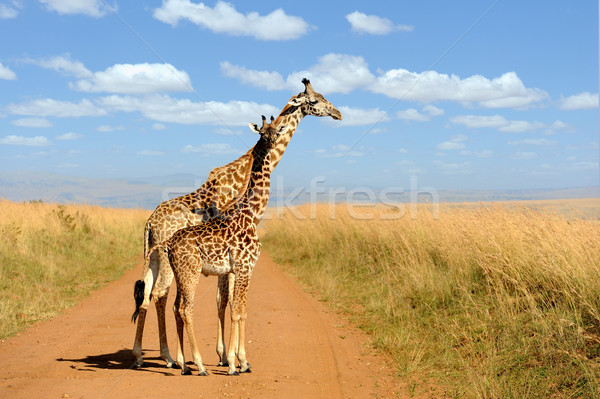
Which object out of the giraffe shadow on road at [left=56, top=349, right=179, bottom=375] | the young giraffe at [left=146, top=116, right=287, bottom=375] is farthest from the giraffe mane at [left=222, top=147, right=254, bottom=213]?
the giraffe shadow on road at [left=56, top=349, right=179, bottom=375]

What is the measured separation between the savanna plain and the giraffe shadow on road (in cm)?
248

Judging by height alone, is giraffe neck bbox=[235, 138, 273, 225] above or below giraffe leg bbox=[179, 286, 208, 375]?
A: above

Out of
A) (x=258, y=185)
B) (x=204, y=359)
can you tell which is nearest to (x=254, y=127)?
(x=258, y=185)

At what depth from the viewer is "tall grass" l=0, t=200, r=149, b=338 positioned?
1119 centimetres

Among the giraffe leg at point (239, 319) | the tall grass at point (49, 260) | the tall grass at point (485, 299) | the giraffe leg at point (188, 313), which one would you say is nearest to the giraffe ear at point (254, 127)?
the giraffe leg at point (239, 319)

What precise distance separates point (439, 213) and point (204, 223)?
363 inches

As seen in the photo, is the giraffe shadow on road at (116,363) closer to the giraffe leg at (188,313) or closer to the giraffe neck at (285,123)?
the giraffe leg at (188,313)

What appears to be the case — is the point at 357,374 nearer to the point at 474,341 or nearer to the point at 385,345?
the point at 385,345

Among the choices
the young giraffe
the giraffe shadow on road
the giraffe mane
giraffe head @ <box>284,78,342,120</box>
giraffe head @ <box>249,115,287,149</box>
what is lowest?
the giraffe shadow on road

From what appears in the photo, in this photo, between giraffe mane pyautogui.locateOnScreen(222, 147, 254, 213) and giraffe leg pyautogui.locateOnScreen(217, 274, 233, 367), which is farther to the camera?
giraffe mane pyautogui.locateOnScreen(222, 147, 254, 213)

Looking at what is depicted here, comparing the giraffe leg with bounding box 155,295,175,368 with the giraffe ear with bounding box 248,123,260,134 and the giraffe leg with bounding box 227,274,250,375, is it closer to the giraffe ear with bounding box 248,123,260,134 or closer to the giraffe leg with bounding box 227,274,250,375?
the giraffe leg with bounding box 227,274,250,375

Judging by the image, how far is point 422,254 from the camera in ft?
42.4

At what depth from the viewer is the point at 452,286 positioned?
406 inches

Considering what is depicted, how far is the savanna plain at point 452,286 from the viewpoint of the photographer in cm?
685
